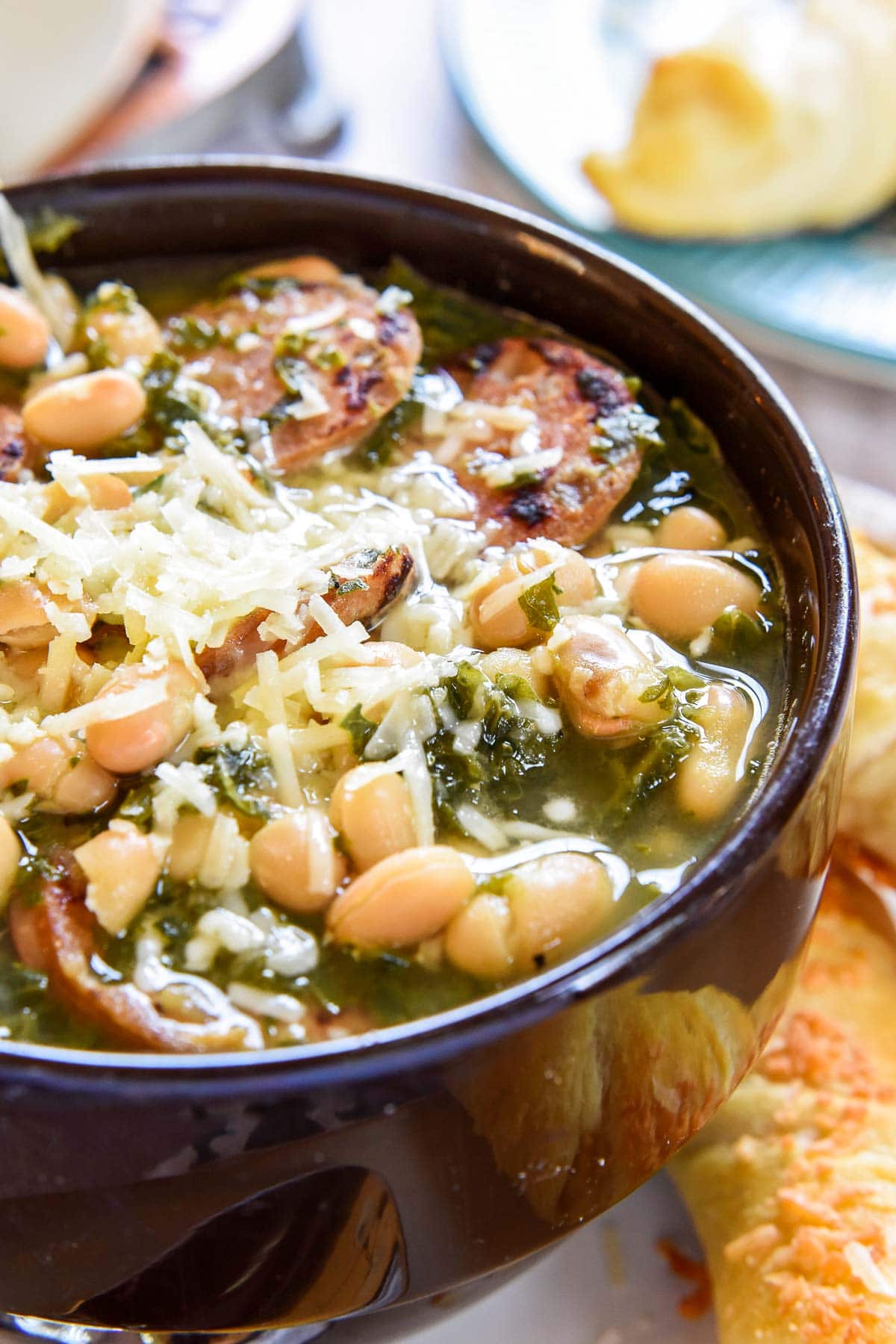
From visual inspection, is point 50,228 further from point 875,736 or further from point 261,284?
point 875,736

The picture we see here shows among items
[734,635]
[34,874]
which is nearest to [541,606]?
[734,635]

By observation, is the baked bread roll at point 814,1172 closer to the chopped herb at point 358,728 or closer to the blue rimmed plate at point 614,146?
A: the chopped herb at point 358,728

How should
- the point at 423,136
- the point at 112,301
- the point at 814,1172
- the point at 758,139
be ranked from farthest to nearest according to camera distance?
the point at 423,136, the point at 758,139, the point at 112,301, the point at 814,1172

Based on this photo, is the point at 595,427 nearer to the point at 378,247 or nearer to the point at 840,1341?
the point at 378,247

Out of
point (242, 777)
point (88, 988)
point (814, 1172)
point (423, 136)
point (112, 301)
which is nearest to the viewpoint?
point (88, 988)

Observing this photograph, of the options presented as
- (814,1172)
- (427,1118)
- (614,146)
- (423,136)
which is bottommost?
(814,1172)

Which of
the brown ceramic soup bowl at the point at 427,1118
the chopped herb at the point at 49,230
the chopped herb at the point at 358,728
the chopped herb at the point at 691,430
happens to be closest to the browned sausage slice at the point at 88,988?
the brown ceramic soup bowl at the point at 427,1118
